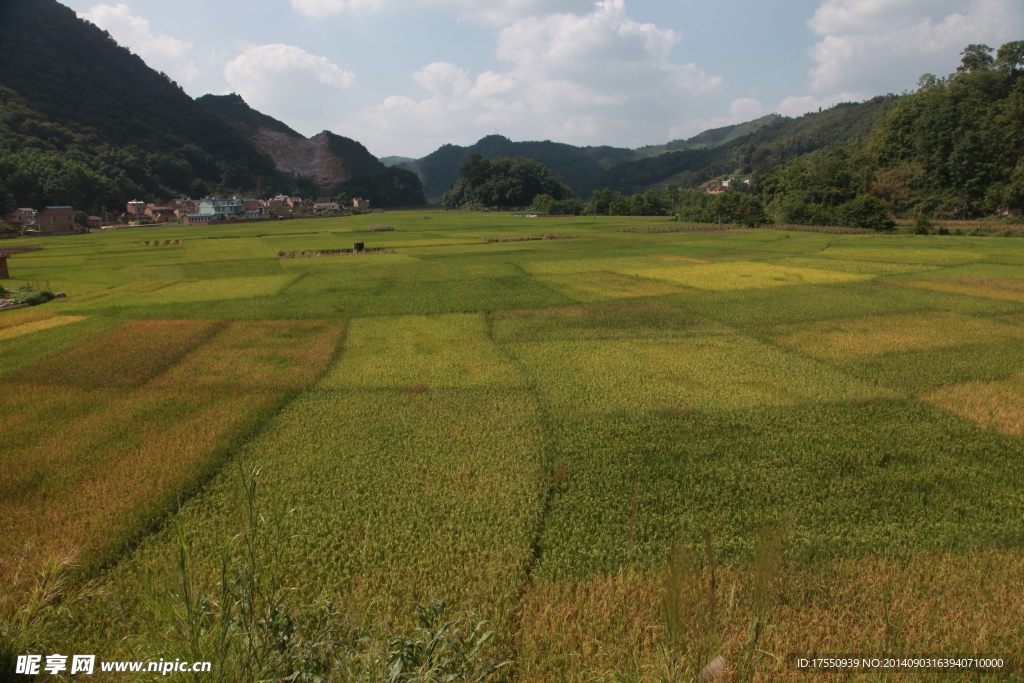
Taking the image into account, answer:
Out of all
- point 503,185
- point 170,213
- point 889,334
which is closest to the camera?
point 889,334

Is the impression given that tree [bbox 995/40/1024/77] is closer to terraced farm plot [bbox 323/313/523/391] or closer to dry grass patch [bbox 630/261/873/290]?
dry grass patch [bbox 630/261/873/290]

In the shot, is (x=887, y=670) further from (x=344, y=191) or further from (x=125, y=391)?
(x=344, y=191)

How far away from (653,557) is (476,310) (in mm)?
13025

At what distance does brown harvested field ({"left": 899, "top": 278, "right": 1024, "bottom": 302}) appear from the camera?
63.0ft

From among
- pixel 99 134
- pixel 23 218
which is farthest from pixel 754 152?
pixel 23 218

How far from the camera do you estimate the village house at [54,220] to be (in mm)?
60906

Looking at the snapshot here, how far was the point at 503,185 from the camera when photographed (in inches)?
4675

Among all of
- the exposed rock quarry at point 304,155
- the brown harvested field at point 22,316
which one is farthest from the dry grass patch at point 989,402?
the exposed rock quarry at point 304,155

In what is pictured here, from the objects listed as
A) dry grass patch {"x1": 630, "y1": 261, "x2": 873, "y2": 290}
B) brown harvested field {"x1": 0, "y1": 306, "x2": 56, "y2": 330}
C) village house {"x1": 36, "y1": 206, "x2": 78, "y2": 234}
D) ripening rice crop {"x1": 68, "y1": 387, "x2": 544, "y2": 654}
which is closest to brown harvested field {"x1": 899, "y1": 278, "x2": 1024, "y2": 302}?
dry grass patch {"x1": 630, "y1": 261, "x2": 873, "y2": 290}

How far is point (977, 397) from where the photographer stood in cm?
944

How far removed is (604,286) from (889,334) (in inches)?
412

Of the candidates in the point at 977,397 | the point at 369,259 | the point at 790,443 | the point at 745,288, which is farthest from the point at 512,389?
the point at 369,259

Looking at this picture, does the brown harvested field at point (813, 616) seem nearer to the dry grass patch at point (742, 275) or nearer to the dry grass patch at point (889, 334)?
the dry grass patch at point (889, 334)

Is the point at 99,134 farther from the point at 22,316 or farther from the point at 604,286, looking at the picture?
the point at 604,286
